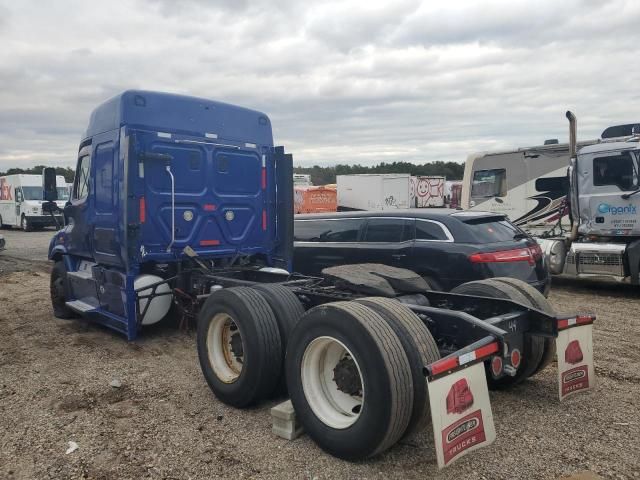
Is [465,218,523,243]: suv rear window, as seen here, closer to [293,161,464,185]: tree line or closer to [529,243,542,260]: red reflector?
[529,243,542,260]: red reflector

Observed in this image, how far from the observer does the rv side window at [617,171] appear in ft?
30.3

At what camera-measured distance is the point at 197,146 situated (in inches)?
255

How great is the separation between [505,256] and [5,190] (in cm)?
3081

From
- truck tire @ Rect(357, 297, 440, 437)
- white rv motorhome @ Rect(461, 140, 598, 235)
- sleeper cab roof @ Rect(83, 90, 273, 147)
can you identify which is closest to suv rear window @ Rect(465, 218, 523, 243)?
sleeper cab roof @ Rect(83, 90, 273, 147)

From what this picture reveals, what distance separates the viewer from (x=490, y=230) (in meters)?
6.90

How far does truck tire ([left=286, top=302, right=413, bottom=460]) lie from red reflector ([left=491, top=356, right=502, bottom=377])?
0.68 m

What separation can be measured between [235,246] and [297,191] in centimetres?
2073

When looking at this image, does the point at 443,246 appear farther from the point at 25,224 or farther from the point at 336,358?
the point at 25,224

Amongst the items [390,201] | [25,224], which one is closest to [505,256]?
[390,201]

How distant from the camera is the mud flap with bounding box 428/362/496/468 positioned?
9.64ft

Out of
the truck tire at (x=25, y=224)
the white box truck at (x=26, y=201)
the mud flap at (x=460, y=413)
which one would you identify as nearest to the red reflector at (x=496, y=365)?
the mud flap at (x=460, y=413)

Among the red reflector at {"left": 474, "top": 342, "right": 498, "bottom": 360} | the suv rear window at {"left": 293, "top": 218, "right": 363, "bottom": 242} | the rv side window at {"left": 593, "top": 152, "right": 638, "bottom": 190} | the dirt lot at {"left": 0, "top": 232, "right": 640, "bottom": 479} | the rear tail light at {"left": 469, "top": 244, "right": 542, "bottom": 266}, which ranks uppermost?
the rv side window at {"left": 593, "top": 152, "right": 638, "bottom": 190}

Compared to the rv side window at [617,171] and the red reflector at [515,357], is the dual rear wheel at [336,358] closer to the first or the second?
the red reflector at [515,357]

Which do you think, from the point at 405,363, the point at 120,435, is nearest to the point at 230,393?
the point at 120,435
